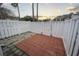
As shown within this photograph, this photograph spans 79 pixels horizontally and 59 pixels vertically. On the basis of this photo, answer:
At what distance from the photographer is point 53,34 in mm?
1827

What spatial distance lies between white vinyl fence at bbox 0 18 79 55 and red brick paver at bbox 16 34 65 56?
70 mm

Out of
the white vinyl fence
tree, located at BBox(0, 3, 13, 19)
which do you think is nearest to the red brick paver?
the white vinyl fence

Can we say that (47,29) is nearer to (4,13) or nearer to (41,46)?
(41,46)

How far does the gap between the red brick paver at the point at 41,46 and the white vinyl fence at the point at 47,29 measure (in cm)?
7

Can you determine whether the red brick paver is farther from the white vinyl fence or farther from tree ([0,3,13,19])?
tree ([0,3,13,19])

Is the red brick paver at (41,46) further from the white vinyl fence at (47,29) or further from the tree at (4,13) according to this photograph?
the tree at (4,13)

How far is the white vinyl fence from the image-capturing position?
1.76m

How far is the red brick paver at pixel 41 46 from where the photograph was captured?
1817 mm

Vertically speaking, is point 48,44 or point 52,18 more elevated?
point 52,18

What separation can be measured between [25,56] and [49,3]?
0.80 metres

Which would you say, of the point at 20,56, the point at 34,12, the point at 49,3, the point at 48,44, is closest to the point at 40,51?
the point at 48,44

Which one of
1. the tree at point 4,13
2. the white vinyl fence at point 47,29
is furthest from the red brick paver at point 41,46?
the tree at point 4,13

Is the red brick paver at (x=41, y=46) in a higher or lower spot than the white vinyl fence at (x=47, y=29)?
lower

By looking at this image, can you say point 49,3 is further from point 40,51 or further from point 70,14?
point 40,51
